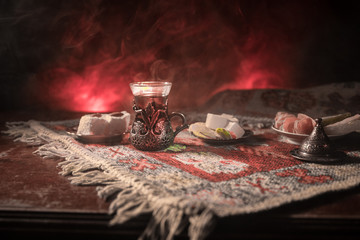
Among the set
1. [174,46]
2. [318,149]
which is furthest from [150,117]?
[174,46]

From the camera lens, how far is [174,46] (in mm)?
2889

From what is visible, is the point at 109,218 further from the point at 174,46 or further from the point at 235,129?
the point at 174,46

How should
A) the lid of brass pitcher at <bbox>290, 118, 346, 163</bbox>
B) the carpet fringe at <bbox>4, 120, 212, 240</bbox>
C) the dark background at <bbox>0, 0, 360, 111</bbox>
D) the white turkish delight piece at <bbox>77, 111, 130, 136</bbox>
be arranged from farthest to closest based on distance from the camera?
1. the dark background at <bbox>0, 0, 360, 111</bbox>
2. the white turkish delight piece at <bbox>77, 111, 130, 136</bbox>
3. the lid of brass pitcher at <bbox>290, 118, 346, 163</bbox>
4. the carpet fringe at <bbox>4, 120, 212, 240</bbox>

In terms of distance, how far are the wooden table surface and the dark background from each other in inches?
83.3

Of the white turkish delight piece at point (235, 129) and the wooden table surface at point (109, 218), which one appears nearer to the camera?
the wooden table surface at point (109, 218)

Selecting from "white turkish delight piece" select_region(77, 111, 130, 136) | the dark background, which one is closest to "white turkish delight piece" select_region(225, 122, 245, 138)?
"white turkish delight piece" select_region(77, 111, 130, 136)

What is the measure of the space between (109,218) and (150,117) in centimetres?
46

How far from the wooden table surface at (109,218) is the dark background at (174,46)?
6.94ft

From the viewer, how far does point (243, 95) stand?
2.36 meters

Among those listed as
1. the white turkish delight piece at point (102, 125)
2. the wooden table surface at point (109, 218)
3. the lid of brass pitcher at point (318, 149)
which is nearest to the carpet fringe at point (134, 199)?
the wooden table surface at point (109, 218)

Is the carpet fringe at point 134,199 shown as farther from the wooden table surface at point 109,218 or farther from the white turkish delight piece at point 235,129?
the white turkish delight piece at point 235,129

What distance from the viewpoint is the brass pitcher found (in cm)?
106

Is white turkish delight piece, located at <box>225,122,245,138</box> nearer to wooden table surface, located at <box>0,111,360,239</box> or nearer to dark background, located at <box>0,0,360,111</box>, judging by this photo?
wooden table surface, located at <box>0,111,360,239</box>

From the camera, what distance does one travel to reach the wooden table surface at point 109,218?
0.62 metres
